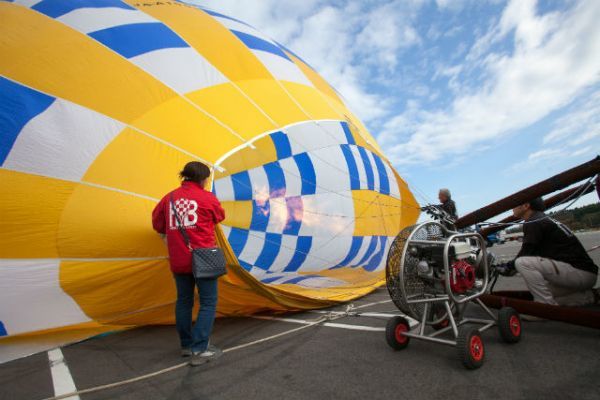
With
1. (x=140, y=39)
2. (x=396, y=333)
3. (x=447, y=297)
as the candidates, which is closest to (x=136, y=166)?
(x=140, y=39)

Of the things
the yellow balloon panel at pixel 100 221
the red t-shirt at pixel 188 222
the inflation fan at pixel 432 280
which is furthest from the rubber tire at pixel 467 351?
the yellow balloon panel at pixel 100 221

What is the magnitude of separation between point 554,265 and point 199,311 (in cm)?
278

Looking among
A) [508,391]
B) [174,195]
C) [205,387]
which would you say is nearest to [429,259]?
[508,391]

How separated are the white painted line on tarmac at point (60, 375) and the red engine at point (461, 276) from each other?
255cm

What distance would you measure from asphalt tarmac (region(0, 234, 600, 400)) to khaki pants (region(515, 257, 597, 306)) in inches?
9.9

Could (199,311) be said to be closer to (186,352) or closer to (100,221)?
(186,352)

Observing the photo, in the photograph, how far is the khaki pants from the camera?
9.47 feet

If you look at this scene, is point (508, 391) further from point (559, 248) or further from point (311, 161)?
point (311, 161)

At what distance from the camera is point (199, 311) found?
9.43ft

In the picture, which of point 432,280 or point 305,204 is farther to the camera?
point 305,204

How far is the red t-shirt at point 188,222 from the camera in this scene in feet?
9.39

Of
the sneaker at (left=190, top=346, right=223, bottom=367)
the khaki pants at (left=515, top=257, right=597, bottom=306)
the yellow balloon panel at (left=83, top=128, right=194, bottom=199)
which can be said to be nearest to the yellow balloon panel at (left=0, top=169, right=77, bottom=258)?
the yellow balloon panel at (left=83, top=128, right=194, bottom=199)

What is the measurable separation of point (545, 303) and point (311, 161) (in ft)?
12.3

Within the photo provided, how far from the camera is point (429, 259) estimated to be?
Answer: 8.63 feet
